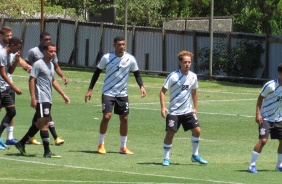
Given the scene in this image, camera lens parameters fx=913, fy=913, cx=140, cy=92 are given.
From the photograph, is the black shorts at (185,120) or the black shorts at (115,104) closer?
the black shorts at (185,120)

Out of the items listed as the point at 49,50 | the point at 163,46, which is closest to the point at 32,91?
the point at 49,50

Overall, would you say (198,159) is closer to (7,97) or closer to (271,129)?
(271,129)

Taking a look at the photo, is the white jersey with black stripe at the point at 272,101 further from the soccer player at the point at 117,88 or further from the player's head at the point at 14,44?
the player's head at the point at 14,44

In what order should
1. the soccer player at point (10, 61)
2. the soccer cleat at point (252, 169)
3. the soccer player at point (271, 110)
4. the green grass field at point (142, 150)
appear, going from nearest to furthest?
1. the green grass field at point (142, 150)
2. the soccer cleat at point (252, 169)
3. the soccer player at point (271, 110)
4. the soccer player at point (10, 61)

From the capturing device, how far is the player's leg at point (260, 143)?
13.9 meters

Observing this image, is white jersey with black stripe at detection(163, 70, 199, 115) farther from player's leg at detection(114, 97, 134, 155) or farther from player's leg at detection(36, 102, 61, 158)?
player's leg at detection(36, 102, 61, 158)

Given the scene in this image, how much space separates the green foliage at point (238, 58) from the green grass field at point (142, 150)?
597cm

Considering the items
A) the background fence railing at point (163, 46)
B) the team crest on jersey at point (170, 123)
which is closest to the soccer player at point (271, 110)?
the team crest on jersey at point (170, 123)

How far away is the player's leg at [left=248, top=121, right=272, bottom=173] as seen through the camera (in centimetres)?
1390

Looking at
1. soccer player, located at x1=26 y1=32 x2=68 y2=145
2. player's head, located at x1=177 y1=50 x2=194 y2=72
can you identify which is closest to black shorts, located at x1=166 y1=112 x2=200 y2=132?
player's head, located at x1=177 y1=50 x2=194 y2=72

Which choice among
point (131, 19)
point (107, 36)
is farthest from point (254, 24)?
point (107, 36)

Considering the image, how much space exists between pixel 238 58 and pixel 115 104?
1889 cm

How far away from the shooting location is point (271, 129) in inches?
559

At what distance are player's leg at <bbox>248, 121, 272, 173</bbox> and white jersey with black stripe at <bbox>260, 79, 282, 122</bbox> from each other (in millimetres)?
130
